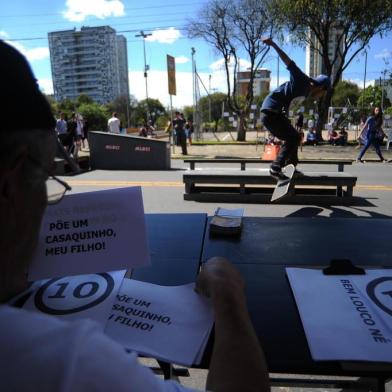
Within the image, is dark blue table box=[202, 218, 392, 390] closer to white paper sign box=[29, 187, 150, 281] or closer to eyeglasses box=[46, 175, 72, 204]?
white paper sign box=[29, 187, 150, 281]

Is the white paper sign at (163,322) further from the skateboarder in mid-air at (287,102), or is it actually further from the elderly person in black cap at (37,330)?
the skateboarder in mid-air at (287,102)

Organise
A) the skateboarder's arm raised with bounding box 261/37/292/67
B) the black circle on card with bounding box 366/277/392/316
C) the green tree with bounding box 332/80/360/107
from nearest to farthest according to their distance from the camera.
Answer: the black circle on card with bounding box 366/277/392/316 → the skateboarder's arm raised with bounding box 261/37/292/67 → the green tree with bounding box 332/80/360/107

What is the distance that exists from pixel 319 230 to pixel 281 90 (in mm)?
4715

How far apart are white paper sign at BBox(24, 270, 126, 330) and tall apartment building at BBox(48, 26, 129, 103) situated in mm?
60753

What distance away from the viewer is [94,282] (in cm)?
140

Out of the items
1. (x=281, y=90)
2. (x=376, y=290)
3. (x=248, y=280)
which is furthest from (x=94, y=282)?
(x=281, y=90)

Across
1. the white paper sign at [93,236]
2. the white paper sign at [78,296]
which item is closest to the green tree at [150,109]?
the white paper sign at [93,236]

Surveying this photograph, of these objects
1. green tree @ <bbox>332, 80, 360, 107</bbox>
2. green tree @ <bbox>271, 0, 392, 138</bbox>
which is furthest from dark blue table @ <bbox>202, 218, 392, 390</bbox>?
green tree @ <bbox>332, 80, 360, 107</bbox>

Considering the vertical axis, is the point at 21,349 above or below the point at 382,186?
above

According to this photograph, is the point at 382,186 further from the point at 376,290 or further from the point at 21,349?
the point at 21,349

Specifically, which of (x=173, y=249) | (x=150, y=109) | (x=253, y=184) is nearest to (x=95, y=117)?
(x=253, y=184)

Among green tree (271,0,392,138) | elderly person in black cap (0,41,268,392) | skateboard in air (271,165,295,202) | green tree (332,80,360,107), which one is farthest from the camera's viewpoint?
green tree (332,80,360,107)

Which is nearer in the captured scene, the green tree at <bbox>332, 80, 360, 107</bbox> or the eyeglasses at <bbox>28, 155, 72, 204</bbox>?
the eyeglasses at <bbox>28, 155, 72, 204</bbox>

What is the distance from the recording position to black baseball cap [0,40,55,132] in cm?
65
